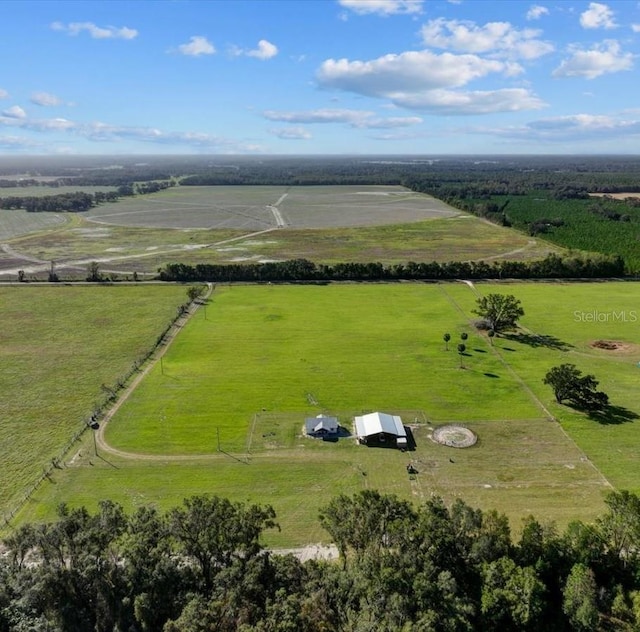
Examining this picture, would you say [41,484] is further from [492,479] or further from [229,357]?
[492,479]

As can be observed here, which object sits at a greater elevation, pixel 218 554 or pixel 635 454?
pixel 218 554

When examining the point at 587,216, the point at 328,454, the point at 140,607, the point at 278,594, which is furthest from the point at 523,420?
the point at 587,216

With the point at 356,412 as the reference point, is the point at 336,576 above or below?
above

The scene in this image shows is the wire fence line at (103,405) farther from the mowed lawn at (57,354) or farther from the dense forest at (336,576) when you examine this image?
the dense forest at (336,576)

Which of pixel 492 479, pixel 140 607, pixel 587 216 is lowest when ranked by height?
pixel 492 479

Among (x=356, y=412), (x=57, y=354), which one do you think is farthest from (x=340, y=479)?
(x=57, y=354)

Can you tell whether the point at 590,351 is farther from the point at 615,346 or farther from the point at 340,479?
the point at 340,479

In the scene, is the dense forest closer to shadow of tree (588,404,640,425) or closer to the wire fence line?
the wire fence line
